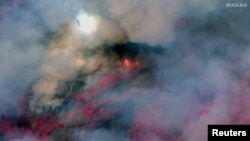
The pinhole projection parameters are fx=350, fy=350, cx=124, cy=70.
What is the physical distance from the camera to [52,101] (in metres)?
18.4

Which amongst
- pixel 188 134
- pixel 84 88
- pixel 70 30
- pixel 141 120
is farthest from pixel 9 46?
pixel 188 134

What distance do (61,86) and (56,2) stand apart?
441 cm

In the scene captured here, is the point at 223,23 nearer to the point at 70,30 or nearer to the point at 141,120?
the point at 141,120

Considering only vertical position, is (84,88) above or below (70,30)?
below

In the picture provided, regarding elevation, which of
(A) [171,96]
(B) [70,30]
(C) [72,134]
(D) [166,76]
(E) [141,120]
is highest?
(B) [70,30]
